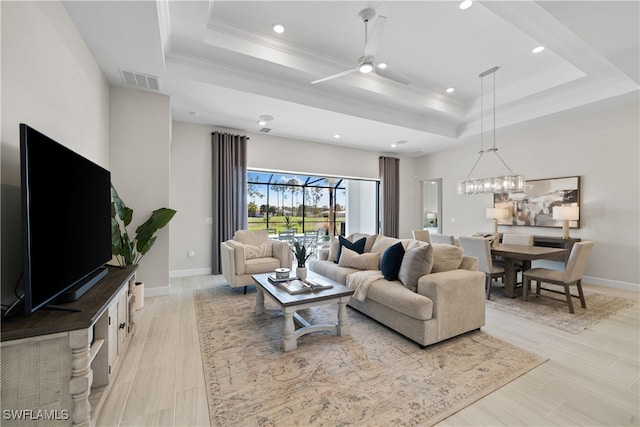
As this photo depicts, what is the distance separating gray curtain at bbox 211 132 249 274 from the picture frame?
18.5 feet

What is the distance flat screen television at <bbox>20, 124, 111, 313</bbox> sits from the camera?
1.33m

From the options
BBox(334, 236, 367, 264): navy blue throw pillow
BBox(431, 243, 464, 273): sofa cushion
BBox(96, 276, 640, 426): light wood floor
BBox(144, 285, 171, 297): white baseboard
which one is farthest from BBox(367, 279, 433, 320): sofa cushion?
BBox(144, 285, 171, 297): white baseboard

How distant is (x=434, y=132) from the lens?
19.4ft

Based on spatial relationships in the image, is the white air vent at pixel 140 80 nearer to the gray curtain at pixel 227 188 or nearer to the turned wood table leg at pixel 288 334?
the gray curtain at pixel 227 188

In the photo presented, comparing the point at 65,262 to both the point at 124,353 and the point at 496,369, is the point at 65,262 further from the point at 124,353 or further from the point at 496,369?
the point at 496,369

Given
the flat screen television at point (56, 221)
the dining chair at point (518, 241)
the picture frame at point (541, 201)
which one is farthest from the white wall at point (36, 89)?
the picture frame at point (541, 201)

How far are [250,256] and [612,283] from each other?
6142mm

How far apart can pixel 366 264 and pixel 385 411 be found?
198 centimetres

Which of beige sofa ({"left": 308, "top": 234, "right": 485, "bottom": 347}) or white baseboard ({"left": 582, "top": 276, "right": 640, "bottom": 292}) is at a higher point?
beige sofa ({"left": 308, "top": 234, "right": 485, "bottom": 347})

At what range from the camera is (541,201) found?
18.0 ft

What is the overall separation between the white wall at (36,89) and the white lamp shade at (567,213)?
21.8 feet

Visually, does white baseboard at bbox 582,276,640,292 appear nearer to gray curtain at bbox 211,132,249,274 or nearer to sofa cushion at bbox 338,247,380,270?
sofa cushion at bbox 338,247,380,270

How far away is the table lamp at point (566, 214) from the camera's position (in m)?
4.82

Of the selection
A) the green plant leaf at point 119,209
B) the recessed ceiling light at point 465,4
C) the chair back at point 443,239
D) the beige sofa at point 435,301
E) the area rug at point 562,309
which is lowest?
the area rug at point 562,309
